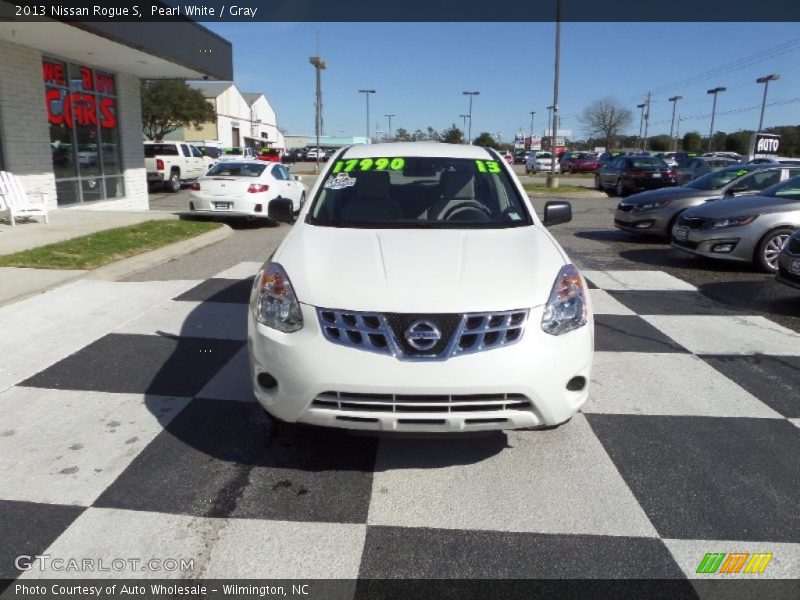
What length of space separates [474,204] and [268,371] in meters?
2.09

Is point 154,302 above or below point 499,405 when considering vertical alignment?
below

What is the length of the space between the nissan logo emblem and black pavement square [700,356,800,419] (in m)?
2.75

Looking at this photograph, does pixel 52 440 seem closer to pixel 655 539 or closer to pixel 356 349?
pixel 356 349

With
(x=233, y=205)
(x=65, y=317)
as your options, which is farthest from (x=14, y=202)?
(x=65, y=317)

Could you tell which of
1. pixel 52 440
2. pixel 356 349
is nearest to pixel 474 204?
pixel 356 349

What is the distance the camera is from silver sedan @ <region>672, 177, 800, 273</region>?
27.6 ft

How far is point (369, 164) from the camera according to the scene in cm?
472

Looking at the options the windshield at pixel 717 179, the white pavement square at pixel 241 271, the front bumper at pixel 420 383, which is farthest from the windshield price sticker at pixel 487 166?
the windshield at pixel 717 179

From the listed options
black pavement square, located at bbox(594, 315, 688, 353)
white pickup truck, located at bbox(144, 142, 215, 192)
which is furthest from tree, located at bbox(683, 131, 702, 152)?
black pavement square, located at bbox(594, 315, 688, 353)

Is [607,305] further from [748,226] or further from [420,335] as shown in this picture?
[420,335]

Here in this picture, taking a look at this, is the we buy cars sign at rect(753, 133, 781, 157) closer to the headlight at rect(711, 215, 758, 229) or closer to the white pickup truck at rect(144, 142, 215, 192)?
the headlight at rect(711, 215, 758, 229)

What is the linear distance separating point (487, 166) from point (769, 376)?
277cm

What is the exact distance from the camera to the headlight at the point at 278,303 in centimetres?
305

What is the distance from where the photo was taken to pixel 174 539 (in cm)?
271
